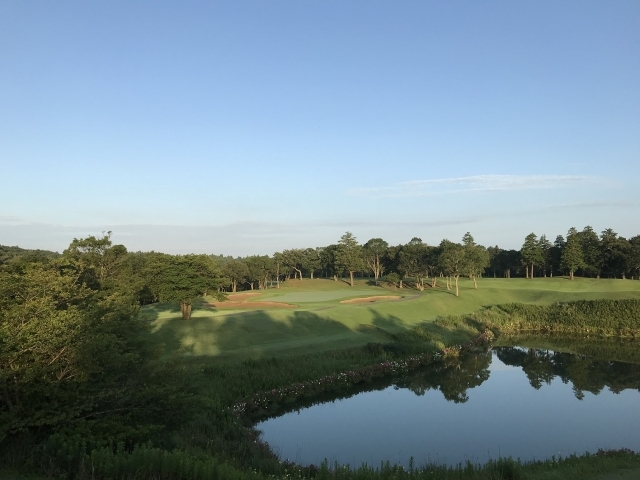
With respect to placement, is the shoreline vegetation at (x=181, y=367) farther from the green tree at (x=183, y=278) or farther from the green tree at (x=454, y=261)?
the green tree at (x=454, y=261)

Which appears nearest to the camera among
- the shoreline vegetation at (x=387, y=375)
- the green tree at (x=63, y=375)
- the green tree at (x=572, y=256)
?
the shoreline vegetation at (x=387, y=375)

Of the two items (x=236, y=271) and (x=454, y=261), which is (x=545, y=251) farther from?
(x=236, y=271)

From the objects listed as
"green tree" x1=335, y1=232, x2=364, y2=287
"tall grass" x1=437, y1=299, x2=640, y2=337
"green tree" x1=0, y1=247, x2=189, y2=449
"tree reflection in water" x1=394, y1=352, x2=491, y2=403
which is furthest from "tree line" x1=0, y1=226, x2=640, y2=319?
"green tree" x1=0, y1=247, x2=189, y2=449

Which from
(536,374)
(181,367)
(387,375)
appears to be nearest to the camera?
(181,367)

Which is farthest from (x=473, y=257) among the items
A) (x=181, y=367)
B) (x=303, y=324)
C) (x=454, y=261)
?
(x=181, y=367)

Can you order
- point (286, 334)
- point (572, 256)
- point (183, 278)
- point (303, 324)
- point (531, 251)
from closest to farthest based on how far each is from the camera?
point (286, 334), point (183, 278), point (303, 324), point (572, 256), point (531, 251)

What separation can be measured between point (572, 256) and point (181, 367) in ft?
273

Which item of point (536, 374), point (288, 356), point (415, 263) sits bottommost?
point (536, 374)

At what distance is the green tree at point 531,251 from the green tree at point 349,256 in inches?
1285

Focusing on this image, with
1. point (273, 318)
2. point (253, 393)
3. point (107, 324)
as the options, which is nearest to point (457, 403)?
point (253, 393)

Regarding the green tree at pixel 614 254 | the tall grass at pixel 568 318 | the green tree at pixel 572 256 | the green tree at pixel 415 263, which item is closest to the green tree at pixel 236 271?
the green tree at pixel 415 263

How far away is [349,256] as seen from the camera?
9050 centimetres

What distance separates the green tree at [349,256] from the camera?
90.4 meters

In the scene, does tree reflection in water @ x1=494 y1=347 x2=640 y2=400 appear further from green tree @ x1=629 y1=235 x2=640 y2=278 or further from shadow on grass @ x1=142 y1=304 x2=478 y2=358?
green tree @ x1=629 y1=235 x2=640 y2=278
